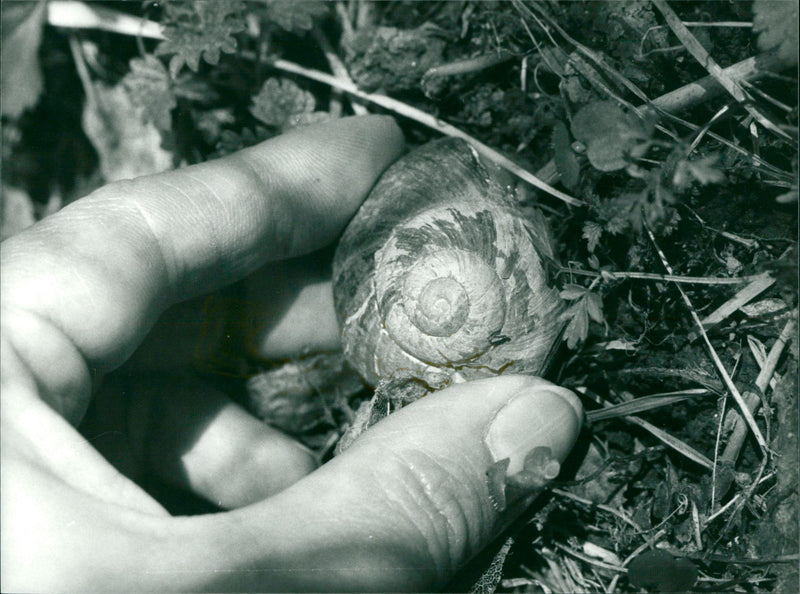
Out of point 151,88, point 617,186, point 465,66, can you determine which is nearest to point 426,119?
point 465,66

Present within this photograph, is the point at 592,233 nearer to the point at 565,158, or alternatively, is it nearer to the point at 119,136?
the point at 565,158

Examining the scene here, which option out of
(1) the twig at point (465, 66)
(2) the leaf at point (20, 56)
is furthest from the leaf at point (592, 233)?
(2) the leaf at point (20, 56)

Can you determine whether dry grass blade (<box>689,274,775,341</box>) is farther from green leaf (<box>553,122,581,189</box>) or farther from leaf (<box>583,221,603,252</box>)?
green leaf (<box>553,122,581,189</box>)

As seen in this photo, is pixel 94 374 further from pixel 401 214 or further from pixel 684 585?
pixel 684 585

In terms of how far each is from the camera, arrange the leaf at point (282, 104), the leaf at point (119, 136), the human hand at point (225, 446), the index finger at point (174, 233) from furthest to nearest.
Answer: the leaf at point (119, 136) → the leaf at point (282, 104) → the index finger at point (174, 233) → the human hand at point (225, 446)

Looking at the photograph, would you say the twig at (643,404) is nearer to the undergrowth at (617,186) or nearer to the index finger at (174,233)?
the undergrowth at (617,186)

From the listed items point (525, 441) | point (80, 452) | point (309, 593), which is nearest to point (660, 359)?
point (525, 441)

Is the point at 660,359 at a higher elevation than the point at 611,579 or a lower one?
higher
